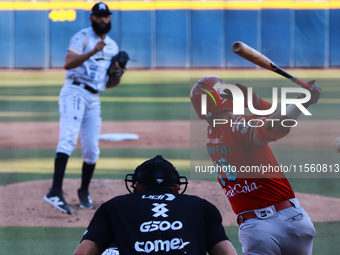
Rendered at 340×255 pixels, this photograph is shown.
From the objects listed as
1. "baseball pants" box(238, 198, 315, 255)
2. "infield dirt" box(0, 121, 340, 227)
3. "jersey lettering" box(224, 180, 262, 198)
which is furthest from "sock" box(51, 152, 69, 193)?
"baseball pants" box(238, 198, 315, 255)

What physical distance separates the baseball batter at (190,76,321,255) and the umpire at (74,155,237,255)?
27.3 inches

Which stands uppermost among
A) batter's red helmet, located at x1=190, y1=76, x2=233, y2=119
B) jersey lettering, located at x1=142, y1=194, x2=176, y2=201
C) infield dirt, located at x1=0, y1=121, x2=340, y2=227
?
batter's red helmet, located at x1=190, y1=76, x2=233, y2=119

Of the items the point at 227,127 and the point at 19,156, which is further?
the point at 19,156

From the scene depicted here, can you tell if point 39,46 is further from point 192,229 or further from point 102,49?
point 192,229

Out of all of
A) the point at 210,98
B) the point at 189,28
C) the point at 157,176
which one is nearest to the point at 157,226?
the point at 157,176

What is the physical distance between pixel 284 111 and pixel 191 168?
244 inches

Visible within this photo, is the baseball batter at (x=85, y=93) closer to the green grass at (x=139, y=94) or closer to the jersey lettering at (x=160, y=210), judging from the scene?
the jersey lettering at (x=160, y=210)

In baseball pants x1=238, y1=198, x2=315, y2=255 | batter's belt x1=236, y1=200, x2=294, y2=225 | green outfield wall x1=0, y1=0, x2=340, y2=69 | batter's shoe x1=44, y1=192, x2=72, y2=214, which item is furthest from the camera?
green outfield wall x1=0, y1=0, x2=340, y2=69

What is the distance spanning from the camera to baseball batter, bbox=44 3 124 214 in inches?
241

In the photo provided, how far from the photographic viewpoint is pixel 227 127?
3.52 metres

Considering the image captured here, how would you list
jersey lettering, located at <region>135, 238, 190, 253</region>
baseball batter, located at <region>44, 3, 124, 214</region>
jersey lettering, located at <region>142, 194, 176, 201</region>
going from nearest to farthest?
jersey lettering, located at <region>135, 238, 190, 253</region> < jersey lettering, located at <region>142, 194, 176, 201</region> < baseball batter, located at <region>44, 3, 124, 214</region>

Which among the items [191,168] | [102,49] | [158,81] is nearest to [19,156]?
[191,168]

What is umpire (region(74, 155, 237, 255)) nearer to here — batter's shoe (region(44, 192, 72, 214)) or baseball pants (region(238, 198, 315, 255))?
baseball pants (region(238, 198, 315, 255))

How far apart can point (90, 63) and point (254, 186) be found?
10.8 ft
